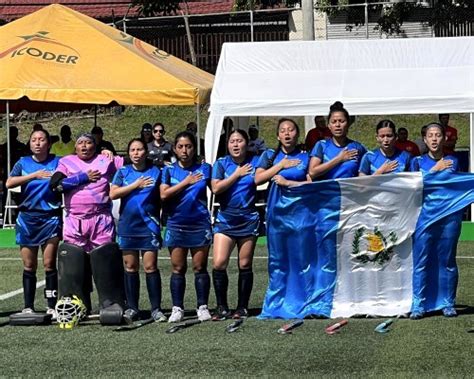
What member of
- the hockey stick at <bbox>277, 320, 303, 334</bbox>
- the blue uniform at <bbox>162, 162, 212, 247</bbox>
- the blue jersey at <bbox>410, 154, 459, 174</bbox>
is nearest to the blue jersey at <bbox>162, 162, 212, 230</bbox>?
the blue uniform at <bbox>162, 162, 212, 247</bbox>

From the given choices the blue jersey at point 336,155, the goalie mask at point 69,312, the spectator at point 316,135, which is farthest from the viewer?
the spectator at point 316,135

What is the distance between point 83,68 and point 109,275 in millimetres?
8151

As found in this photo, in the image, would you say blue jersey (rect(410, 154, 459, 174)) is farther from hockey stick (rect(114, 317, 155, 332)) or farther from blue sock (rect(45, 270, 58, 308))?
blue sock (rect(45, 270, 58, 308))

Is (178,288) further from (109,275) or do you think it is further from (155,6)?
(155,6)

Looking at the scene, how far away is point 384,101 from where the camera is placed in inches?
671

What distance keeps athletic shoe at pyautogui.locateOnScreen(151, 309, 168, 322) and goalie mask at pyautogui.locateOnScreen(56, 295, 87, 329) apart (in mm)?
610

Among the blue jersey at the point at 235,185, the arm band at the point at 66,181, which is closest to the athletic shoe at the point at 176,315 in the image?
the blue jersey at the point at 235,185

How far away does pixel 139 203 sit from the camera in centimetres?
986

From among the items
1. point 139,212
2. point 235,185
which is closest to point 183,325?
point 139,212

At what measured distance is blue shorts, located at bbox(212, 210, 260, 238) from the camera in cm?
988

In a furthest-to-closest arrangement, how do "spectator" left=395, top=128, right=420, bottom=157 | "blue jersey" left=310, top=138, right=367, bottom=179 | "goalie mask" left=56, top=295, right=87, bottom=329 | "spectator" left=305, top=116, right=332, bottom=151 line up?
"spectator" left=305, top=116, right=332, bottom=151 → "spectator" left=395, top=128, right=420, bottom=157 → "blue jersey" left=310, top=138, right=367, bottom=179 → "goalie mask" left=56, top=295, right=87, bottom=329

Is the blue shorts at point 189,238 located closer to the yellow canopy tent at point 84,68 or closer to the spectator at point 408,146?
the yellow canopy tent at point 84,68

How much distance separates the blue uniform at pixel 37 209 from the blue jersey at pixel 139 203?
62cm

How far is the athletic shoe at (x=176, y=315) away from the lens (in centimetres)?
980
